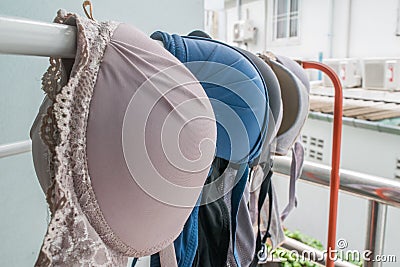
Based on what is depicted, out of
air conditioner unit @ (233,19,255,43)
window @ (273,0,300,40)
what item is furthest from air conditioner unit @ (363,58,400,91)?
air conditioner unit @ (233,19,255,43)

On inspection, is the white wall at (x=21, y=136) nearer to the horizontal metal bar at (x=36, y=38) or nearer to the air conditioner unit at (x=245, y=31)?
the horizontal metal bar at (x=36, y=38)

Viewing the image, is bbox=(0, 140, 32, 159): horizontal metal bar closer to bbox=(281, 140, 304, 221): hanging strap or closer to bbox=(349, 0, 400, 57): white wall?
bbox=(281, 140, 304, 221): hanging strap

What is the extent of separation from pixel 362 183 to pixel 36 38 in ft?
2.49

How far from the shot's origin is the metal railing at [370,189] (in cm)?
79

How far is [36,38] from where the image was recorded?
0.74ft

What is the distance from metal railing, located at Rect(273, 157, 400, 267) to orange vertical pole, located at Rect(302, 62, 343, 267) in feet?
Result: 0.34

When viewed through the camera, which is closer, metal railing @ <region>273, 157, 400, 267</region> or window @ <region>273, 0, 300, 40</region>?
metal railing @ <region>273, 157, 400, 267</region>

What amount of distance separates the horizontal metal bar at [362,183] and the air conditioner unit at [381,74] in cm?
132

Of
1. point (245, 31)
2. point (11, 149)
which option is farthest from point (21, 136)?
point (245, 31)

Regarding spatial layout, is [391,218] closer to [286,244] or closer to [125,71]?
[286,244]

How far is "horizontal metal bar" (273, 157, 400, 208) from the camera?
788 millimetres

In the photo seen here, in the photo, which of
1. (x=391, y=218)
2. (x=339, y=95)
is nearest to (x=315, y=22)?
(x=391, y=218)

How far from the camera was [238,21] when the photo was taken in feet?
10.7

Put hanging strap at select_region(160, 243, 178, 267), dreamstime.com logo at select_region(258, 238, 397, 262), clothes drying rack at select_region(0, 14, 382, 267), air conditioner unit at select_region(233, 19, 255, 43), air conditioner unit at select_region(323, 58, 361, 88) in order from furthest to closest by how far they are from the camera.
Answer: air conditioner unit at select_region(233, 19, 255, 43) → air conditioner unit at select_region(323, 58, 361, 88) → dreamstime.com logo at select_region(258, 238, 397, 262) → hanging strap at select_region(160, 243, 178, 267) → clothes drying rack at select_region(0, 14, 382, 267)
